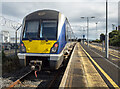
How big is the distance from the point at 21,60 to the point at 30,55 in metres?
0.55

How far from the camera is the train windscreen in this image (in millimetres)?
6652

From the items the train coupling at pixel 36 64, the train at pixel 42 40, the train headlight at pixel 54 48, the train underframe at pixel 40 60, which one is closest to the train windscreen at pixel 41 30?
the train at pixel 42 40

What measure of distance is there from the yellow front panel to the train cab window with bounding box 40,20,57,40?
292 millimetres

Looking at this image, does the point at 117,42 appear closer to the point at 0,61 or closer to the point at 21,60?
the point at 0,61

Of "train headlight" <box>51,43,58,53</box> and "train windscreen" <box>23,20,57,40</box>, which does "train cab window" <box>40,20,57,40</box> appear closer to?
"train windscreen" <box>23,20,57,40</box>

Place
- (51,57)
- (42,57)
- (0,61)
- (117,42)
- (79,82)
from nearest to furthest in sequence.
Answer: (79,82)
(51,57)
(42,57)
(0,61)
(117,42)

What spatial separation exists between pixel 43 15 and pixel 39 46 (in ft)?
5.77

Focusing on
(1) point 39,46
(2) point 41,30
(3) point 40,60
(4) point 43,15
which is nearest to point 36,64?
(3) point 40,60

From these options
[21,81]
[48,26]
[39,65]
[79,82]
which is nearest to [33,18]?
[48,26]

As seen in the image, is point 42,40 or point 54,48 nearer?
point 54,48

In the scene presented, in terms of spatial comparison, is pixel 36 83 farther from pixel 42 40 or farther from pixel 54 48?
pixel 42 40

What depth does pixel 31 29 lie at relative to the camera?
6.92 metres

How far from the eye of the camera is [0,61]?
11906 mm

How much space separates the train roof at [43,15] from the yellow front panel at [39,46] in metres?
1.36
